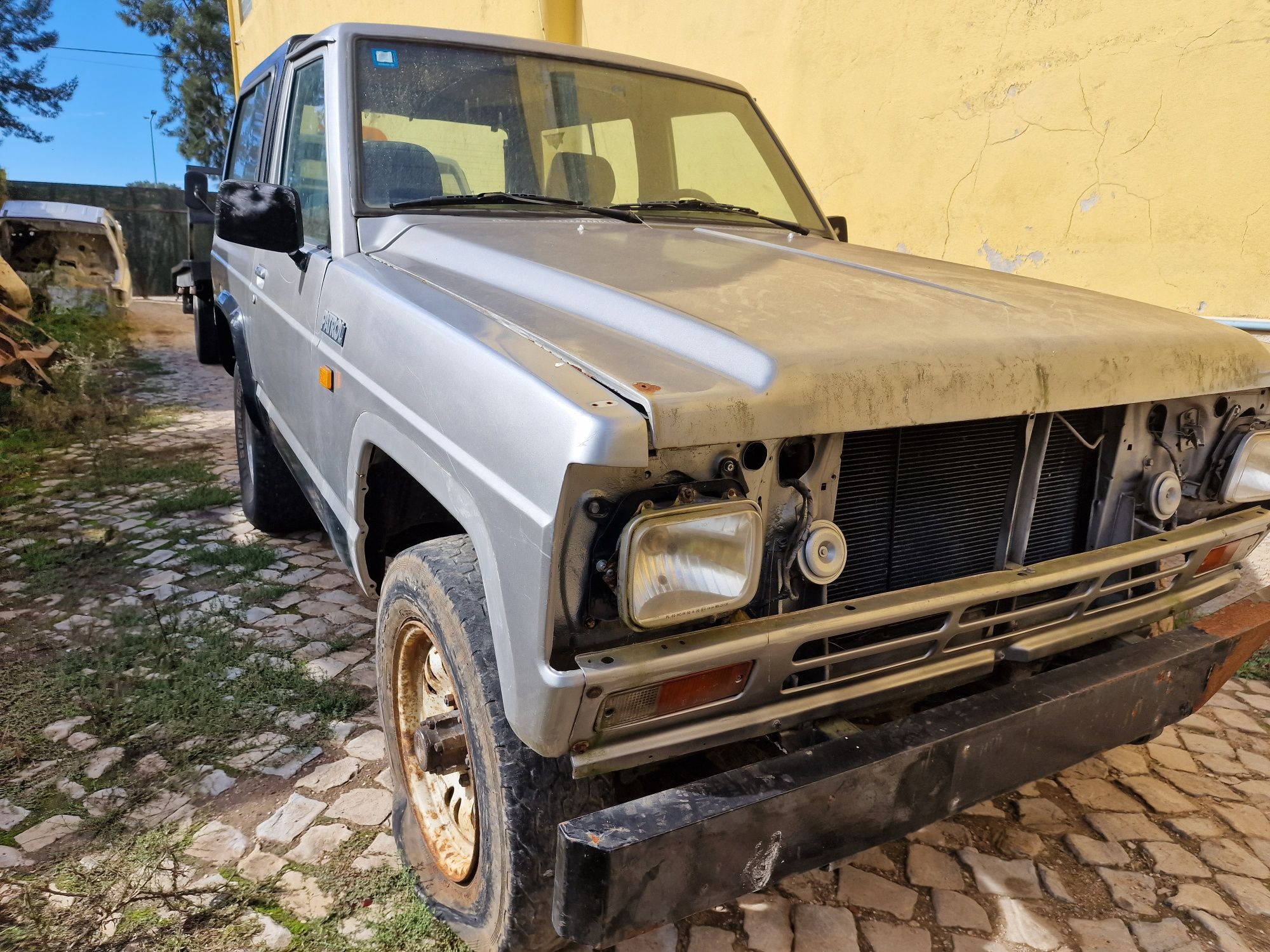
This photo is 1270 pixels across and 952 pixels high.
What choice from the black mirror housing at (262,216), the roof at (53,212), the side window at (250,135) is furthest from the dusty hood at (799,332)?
the roof at (53,212)

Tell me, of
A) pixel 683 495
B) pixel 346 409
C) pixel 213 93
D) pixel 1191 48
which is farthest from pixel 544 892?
pixel 213 93

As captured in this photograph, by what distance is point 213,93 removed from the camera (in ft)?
119

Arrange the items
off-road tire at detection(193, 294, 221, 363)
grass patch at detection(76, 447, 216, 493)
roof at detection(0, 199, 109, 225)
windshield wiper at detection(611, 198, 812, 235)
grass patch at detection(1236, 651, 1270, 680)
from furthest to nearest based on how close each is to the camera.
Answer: roof at detection(0, 199, 109, 225)
off-road tire at detection(193, 294, 221, 363)
grass patch at detection(76, 447, 216, 493)
grass patch at detection(1236, 651, 1270, 680)
windshield wiper at detection(611, 198, 812, 235)

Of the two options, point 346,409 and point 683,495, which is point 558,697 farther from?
point 346,409

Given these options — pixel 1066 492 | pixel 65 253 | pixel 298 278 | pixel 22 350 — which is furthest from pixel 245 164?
pixel 65 253

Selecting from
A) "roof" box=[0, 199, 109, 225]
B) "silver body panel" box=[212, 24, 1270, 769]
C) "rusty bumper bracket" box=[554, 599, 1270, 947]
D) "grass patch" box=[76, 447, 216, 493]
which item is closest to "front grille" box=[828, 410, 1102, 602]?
"silver body panel" box=[212, 24, 1270, 769]

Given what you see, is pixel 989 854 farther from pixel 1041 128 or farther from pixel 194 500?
pixel 194 500

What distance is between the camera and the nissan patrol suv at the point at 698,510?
1.40 metres

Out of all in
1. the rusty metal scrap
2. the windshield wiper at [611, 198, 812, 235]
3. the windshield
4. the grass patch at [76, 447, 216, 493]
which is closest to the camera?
the windshield

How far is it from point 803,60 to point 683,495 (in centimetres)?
522

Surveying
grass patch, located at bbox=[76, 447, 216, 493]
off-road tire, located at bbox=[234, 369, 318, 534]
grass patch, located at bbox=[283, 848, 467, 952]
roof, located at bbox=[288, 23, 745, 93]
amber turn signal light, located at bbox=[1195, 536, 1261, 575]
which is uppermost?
roof, located at bbox=[288, 23, 745, 93]

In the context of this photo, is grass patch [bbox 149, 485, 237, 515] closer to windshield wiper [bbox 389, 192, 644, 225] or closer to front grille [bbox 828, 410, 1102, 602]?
windshield wiper [bbox 389, 192, 644, 225]

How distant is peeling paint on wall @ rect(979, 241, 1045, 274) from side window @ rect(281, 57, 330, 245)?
11.1ft

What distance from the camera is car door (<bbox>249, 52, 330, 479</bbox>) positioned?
2672mm
